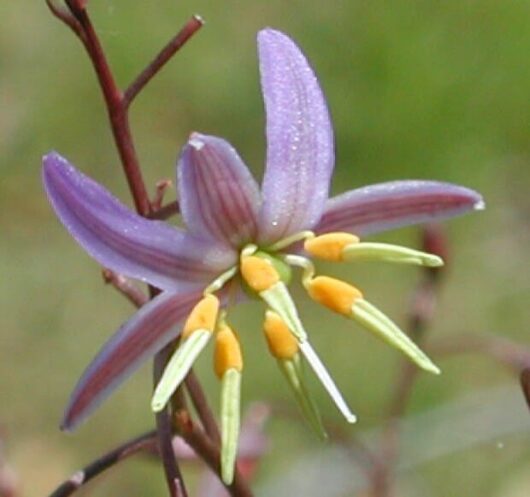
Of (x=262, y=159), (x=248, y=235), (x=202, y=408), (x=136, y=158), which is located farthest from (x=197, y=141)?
(x=262, y=159)

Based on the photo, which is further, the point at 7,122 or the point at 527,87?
the point at 527,87

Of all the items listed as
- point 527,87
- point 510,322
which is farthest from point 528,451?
point 527,87

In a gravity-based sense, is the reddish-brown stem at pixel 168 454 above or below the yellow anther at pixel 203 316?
below

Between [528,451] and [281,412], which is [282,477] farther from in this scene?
[281,412]

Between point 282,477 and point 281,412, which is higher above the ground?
point 281,412

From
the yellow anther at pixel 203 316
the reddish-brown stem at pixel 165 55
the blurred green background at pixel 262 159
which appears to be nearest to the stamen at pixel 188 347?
the yellow anther at pixel 203 316

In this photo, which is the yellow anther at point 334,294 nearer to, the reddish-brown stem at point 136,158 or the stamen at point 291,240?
the stamen at point 291,240
